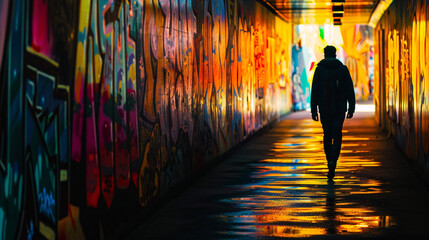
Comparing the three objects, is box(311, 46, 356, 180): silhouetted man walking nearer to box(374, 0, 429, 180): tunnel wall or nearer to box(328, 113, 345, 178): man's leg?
box(328, 113, 345, 178): man's leg

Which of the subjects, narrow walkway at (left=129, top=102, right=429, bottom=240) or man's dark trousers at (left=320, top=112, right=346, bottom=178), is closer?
narrow walkway at (left=129, top=102, right=429, bottom=240)

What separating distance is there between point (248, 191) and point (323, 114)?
1843mm

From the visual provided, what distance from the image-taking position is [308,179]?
37.7 feet

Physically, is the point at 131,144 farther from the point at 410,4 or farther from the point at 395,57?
the point at 395,57

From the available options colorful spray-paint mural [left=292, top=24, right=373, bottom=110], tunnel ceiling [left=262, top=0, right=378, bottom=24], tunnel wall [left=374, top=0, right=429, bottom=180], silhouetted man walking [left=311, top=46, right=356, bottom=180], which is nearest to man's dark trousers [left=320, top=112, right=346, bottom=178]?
silhouetted man walking [left=311, top=46, right=356, bottom=180]

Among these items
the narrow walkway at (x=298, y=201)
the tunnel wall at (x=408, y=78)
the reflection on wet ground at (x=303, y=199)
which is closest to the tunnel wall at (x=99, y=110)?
the narrow walkway at (x=298, y=201)

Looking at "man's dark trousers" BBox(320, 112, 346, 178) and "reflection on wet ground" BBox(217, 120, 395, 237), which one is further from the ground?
"man's dark trousers" BBox(320, 112, 346, 178)

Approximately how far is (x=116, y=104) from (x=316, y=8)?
18.0 m

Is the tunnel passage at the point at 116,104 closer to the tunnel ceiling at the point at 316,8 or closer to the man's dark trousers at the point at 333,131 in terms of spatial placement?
the man's dark trousers at the point at 333,131

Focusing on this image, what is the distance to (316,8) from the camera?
79.6 feet

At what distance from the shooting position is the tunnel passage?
471cm

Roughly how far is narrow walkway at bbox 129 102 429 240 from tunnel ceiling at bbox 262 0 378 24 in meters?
7.38

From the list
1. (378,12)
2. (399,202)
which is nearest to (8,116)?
(399,202)

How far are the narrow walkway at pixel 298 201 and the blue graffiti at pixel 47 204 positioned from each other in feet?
7.21
